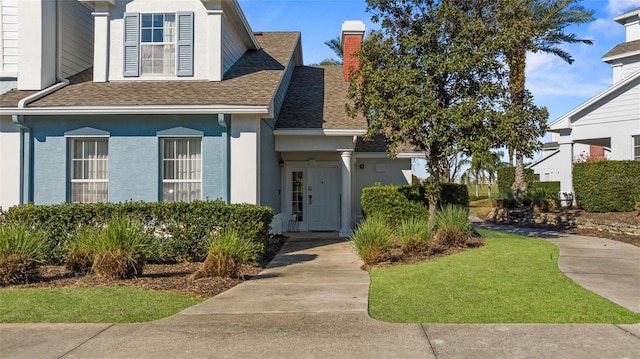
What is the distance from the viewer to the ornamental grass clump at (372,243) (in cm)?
928

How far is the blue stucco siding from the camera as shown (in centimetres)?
1106

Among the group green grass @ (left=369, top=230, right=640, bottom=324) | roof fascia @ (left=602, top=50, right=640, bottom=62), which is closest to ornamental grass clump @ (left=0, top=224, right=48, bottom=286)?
green grass @ (left=369, top=230, right=640, bottom=324)

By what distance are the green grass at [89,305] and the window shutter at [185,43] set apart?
6706 mm

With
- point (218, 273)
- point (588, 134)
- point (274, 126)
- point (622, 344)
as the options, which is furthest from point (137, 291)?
point (588, 134)

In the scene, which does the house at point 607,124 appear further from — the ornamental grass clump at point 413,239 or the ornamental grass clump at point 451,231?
the ornamental grass clump at point 413,239

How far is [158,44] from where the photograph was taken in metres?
12.3

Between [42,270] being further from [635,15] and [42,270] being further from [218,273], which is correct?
[635,15]

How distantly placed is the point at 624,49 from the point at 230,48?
820 inches

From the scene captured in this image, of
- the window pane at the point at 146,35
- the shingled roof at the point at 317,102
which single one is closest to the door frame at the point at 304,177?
the shingled roof at the point at 317,102

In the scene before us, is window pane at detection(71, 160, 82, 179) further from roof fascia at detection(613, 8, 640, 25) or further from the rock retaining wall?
roof fascia at detection(613, 8, 640, 25)

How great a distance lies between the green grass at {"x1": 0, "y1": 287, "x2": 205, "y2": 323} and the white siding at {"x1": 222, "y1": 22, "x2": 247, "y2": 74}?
293 inches

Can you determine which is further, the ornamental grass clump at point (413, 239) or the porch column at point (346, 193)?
the porch column at point (346, 193)

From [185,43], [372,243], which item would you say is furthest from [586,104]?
[185,43]

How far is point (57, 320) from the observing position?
5.78m
